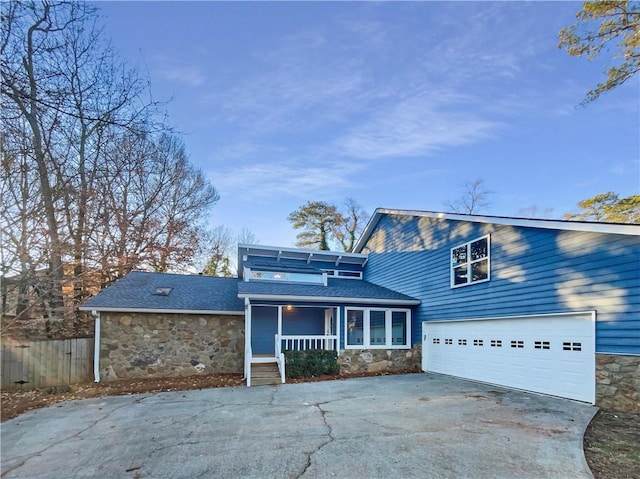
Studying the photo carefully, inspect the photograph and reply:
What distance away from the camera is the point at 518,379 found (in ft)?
28.3

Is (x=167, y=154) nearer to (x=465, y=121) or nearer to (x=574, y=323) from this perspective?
(x=465, y=121)

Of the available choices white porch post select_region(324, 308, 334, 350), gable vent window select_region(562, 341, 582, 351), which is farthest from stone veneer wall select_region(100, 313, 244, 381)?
gable vent window select_region(562, 341, 582, 351)

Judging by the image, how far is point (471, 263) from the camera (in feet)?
34.2

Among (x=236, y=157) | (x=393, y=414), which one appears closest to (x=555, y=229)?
(x=393, y=414)

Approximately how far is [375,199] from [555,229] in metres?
16.4

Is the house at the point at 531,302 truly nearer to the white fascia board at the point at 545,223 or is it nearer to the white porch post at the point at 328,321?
the white fascia board at the point at 545,223

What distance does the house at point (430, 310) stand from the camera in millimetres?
6895

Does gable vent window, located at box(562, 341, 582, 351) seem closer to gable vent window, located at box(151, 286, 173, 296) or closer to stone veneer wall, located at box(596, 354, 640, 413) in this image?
stone veneer wall, located at box(596, 354, 640, 413)

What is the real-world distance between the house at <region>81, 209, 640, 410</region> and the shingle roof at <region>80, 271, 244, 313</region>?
5 centimetres

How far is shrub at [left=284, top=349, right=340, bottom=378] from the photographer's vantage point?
10789 millimetres

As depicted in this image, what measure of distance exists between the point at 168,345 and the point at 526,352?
381 inches

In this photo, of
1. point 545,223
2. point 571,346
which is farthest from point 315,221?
point 571,346

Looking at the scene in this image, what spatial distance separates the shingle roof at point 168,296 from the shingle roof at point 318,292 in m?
0.95

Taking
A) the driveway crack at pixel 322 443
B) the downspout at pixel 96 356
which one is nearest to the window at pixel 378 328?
the driveway crack at pixel 322 443
